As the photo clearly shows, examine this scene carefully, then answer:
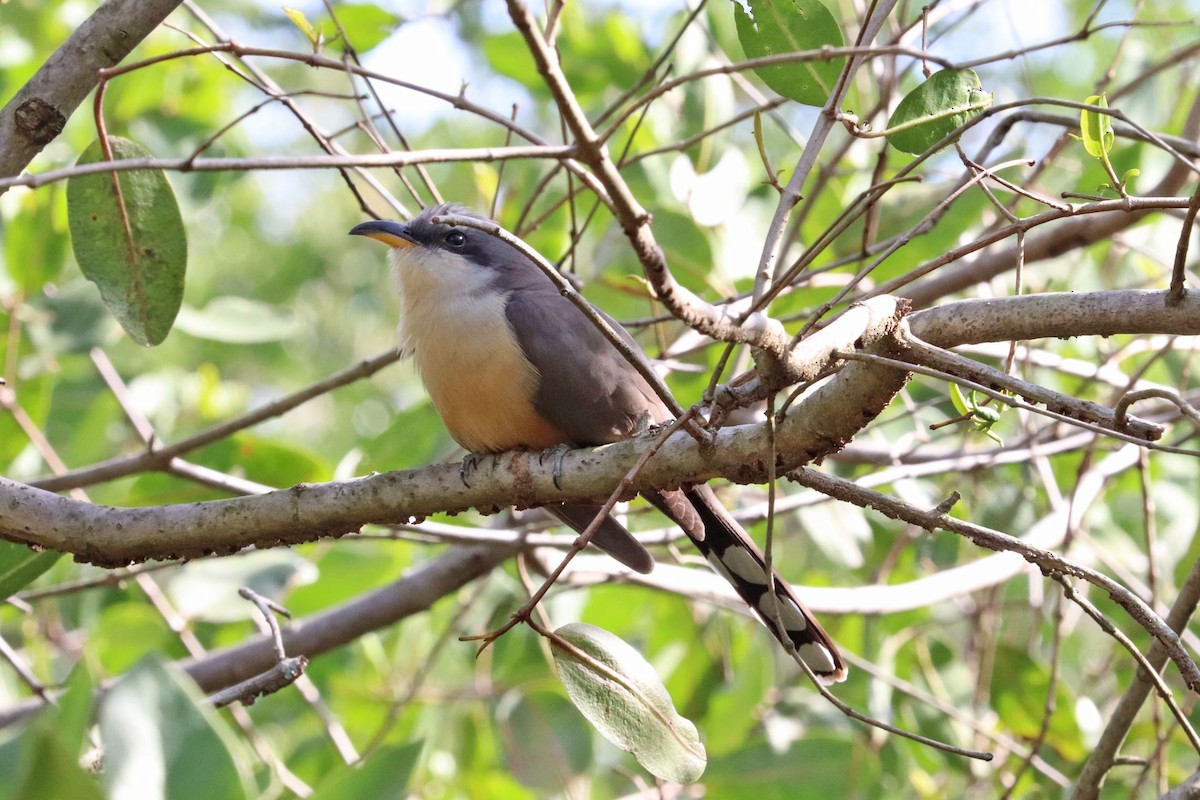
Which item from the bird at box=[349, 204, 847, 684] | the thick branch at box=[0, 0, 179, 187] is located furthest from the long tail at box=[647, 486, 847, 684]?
the thick branch at box=[0, 0, 179, 187]

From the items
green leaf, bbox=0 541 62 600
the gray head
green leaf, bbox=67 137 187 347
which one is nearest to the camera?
green leaf, bbox=0 541 62 600

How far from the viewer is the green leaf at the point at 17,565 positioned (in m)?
3.05

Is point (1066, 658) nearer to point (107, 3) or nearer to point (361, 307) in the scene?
point (107, 3)

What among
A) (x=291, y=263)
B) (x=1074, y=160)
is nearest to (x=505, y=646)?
(x=1074, y=160)

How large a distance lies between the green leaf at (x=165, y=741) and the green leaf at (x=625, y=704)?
84 cm

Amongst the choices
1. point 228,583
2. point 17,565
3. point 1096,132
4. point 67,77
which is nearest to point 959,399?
point 1096,132

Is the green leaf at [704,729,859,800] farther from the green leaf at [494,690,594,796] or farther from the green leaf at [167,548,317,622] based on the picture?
the green leaf at [167,548,317,622]

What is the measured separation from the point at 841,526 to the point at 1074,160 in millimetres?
2533

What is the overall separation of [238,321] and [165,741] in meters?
3.89

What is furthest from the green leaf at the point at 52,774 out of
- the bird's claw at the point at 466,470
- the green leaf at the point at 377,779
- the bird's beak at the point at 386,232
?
the bird's beak at the point at 386,232

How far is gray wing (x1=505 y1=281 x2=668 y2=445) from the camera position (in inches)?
149

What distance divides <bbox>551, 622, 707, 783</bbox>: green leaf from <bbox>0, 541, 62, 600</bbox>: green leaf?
149 cm

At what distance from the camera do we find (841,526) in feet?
16.1

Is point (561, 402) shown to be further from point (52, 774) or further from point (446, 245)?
point (52, 774)
